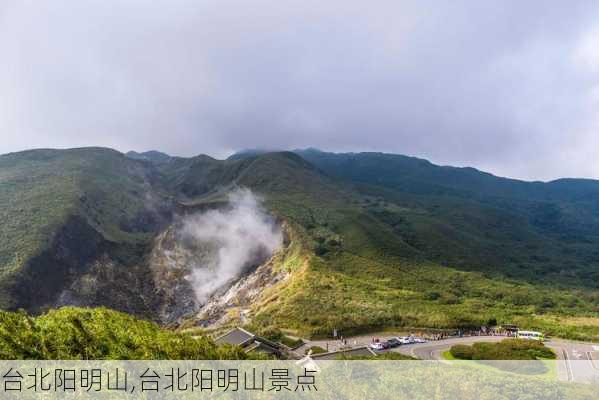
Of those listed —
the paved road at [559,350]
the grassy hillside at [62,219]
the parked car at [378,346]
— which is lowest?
the paved road at [559,350]

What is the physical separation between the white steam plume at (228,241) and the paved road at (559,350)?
45.6 meters

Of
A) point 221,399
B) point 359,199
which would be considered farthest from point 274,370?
point 359,199

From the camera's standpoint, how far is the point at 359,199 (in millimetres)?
162000

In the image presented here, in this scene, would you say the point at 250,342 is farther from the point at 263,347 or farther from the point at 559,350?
the point at 559,350

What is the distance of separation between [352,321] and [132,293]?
2201 inches

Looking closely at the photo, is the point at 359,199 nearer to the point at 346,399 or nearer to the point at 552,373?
the point at 552,373

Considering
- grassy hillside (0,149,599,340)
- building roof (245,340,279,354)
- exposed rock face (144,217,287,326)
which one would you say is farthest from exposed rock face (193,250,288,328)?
building roof (245,340,279,354)

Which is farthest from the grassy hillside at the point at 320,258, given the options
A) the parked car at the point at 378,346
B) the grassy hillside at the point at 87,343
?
the grassy hillside at the point at 87,343

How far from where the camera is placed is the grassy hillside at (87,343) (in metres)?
17.0

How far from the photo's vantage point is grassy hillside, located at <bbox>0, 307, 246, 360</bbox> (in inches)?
668

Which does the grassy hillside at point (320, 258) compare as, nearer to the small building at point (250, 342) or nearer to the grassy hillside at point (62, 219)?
the grassy hillside at point (62, 219)

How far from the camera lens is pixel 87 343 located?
19078mm

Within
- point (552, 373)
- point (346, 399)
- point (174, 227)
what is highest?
point (174, 227)

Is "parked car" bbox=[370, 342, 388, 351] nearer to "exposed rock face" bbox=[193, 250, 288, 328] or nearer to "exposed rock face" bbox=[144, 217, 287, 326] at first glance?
"exposed rock face" bbox=[193, 250, 288, 328]
